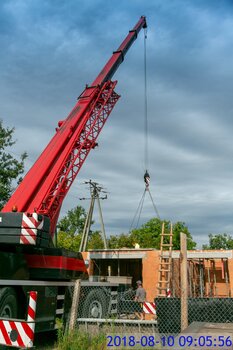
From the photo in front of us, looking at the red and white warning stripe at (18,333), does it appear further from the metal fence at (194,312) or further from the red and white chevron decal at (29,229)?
the metal fence at (194,312)

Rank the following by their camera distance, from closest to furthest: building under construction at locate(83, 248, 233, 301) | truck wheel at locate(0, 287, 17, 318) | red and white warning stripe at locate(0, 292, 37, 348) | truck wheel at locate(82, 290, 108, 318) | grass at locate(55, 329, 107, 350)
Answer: red and white warning stripe at locate(0, 292, 37, 348), grass at locate(55, 329, 107, 350), truck wheel at locate(0, 287, 17, 318), truck wheel at locate(82, 290, 108, 318), building under construction at locate(83, 248, 233, 301)

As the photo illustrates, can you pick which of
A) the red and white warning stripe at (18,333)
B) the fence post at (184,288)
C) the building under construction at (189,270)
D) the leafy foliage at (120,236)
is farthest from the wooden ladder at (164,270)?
the leafy foliage at (120,236)

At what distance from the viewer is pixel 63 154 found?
1312 cm

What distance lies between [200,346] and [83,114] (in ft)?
37.0

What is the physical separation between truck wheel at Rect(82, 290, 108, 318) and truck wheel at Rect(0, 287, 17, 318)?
3.37 m

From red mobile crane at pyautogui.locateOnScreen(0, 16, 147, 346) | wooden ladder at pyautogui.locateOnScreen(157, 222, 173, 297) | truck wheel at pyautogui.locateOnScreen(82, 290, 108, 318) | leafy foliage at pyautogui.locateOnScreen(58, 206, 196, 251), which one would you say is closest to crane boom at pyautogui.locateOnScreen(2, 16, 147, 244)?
red mobile crane at pyautogui.locateOnScreen(0, 16, 147, 346)

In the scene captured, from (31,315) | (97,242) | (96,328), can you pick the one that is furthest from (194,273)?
(97,242)

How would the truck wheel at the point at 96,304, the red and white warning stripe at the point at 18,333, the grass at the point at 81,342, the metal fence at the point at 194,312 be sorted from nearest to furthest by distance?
the red and white warning stripe at the point at 18,333 → the grass at the point at 81,342 → the metal fence at the point at 194,312 → the truck wheel at the point at 96,304

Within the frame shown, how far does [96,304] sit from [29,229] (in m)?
4.48

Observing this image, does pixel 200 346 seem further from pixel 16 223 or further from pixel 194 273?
pixel 194 273

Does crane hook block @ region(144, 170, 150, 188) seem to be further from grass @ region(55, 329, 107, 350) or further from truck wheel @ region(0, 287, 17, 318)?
grass @ region(55, 329, 107, 350)

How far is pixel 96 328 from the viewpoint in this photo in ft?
26.2

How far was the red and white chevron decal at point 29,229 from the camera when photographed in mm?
8367

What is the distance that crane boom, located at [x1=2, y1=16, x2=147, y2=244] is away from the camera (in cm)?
1141
